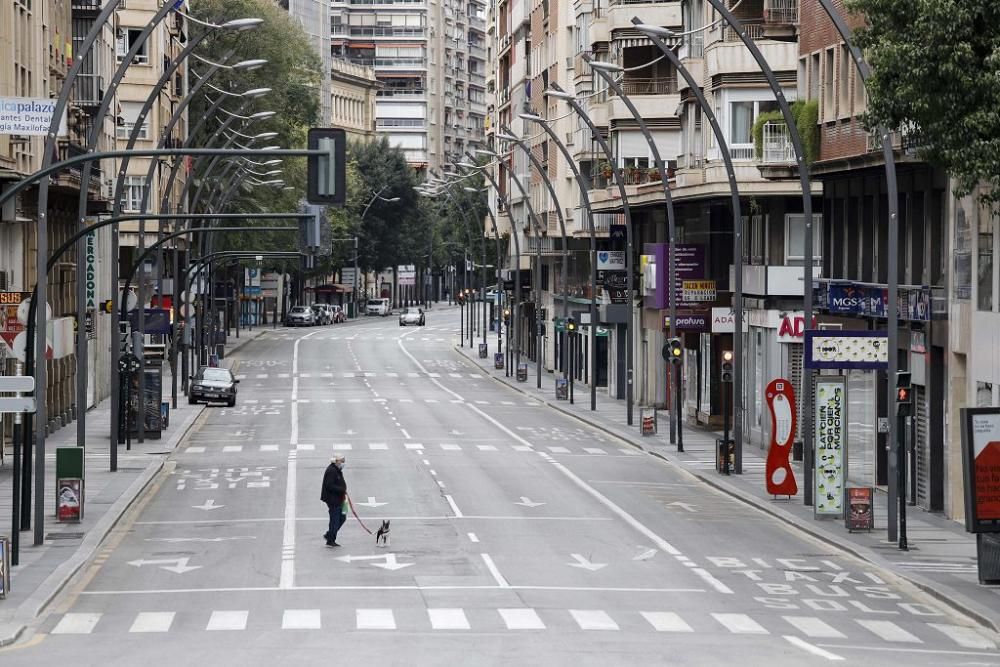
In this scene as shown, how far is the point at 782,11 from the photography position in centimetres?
5228

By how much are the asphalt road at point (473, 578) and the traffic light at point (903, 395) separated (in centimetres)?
264

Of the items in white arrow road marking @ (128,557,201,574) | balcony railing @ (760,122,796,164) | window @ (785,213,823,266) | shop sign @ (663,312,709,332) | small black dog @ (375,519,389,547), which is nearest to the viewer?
white arrow road marking @ (128,557,201,574)

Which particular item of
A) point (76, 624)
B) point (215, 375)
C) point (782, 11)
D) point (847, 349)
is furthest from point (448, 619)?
point (215, 375)

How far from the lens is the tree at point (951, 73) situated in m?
25.9

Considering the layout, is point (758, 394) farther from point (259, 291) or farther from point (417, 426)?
point (259, 291)

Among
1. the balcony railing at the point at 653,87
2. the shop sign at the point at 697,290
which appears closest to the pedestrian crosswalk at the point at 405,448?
the shop sign at the point at 697,290

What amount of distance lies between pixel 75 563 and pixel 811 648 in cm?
1264

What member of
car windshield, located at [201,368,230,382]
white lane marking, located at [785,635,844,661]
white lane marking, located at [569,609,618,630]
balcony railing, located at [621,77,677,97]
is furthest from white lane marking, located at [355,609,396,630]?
balcony railing, located at [621,77,677,97]

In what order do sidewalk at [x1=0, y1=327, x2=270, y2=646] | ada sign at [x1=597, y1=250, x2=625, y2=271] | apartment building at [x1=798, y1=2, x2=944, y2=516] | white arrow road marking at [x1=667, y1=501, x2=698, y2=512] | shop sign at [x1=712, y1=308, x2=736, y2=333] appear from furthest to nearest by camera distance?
1. ada sign at [x1=597, y1=250, x2=625, y2=271]
2. shop sign at [x1=712, y1=308, x2=736, y2=333]
3. white arrow road marking at [x1=667, y1=501, x2=698, y2=512]
4. apartment building at [x1=798, y1=2, x2=944, y2=516]
5. sidewalk at [x1=0, y1=327, x2=270, y2=646]

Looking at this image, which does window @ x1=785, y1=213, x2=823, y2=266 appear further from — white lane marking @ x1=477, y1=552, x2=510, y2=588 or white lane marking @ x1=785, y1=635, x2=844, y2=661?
white lane marking @ x1=785, y1=635, x2=844, y2=661

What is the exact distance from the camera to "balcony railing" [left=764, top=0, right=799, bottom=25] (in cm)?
5191

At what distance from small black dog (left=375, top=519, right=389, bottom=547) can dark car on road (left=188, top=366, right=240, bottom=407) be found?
4292 cm

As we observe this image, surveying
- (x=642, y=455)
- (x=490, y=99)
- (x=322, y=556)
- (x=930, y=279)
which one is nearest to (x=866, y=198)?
(x=930, y=279)

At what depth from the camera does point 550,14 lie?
335ft
